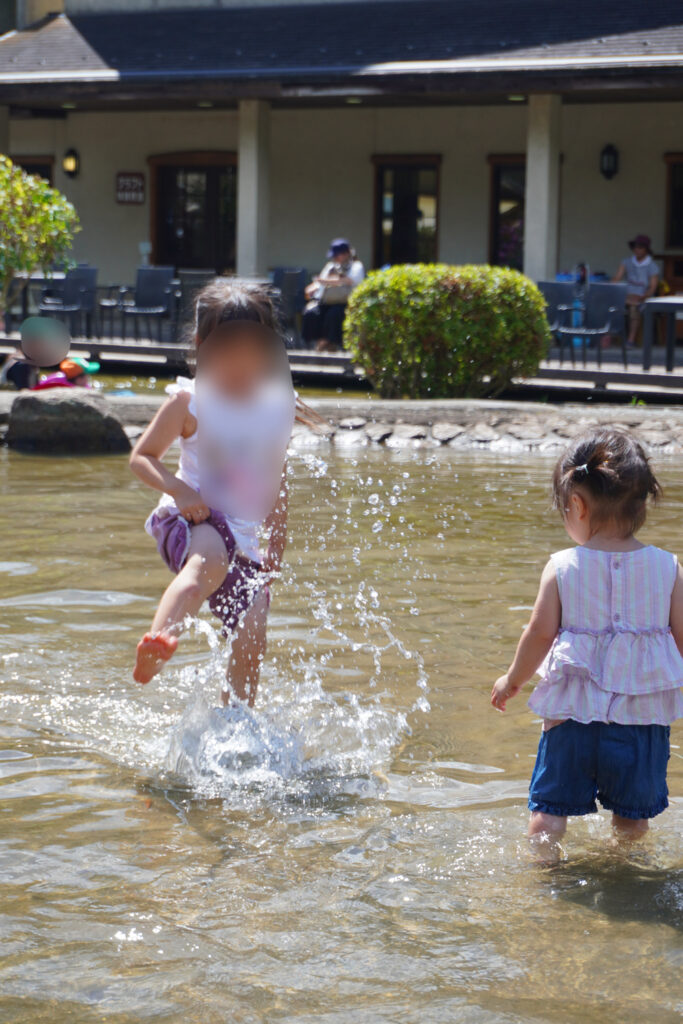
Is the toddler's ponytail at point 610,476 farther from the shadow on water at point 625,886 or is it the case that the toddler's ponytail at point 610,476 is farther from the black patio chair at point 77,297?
the black patio chair at point 77,297

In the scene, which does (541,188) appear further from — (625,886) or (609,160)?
(625,886)

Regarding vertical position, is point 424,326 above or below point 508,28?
below

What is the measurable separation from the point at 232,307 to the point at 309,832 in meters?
1.43

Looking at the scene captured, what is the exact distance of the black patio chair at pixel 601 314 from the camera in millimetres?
14734

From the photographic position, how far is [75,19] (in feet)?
74.3

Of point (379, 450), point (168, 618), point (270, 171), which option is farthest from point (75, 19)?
point (168, 618)

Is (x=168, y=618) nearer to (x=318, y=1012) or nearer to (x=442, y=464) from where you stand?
(x=318, y=1012)

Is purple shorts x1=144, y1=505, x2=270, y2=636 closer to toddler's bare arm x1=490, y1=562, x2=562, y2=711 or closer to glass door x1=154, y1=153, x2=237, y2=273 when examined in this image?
toddler's bare arm x1=490, y1=562, x2=562, y2=711

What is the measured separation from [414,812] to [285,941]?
887 mm

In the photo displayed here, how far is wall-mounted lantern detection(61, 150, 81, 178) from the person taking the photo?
22484mm

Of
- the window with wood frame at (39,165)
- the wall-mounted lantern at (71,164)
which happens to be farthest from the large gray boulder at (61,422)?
the window with wood frame at (39,165)

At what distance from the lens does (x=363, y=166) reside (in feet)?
66.9

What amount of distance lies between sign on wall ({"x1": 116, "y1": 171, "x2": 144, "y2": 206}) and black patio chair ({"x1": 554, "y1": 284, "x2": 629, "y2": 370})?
9.64 metres

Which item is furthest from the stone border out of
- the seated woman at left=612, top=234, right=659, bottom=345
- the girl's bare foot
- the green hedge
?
the girl's bare foot
